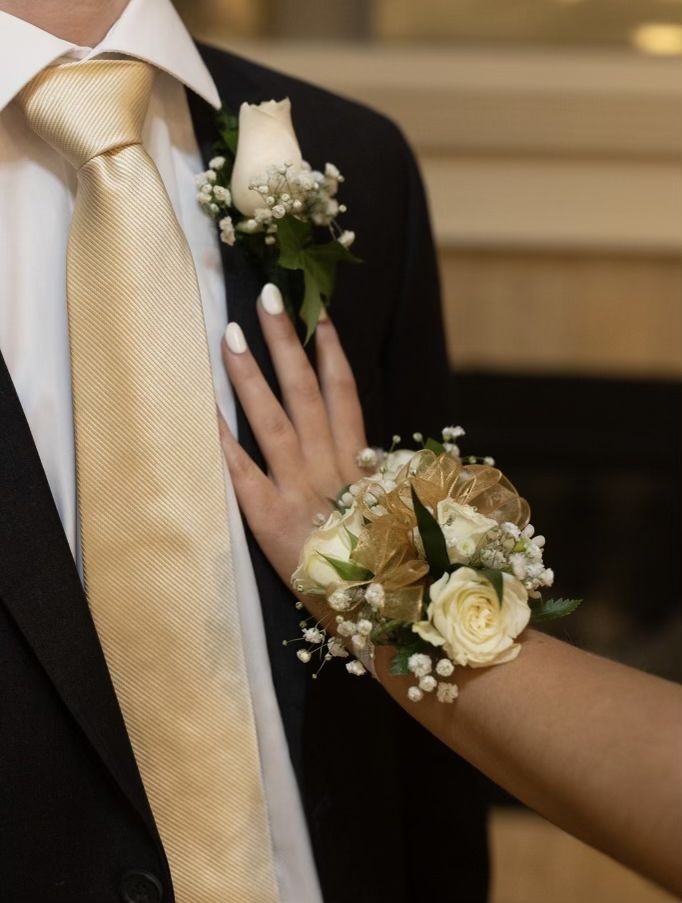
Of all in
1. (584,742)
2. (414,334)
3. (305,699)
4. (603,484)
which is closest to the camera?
(584,742)

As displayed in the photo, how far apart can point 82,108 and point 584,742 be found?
602mm

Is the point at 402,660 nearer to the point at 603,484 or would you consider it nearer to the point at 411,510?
the point at 411,510

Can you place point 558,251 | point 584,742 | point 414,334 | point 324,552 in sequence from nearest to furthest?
point 584,742
point 324,552
point 414,334
point 558,251

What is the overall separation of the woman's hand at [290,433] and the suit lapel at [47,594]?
0.56 feet

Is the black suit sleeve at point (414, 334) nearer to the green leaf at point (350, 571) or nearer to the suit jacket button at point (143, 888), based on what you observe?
the green leaf at point (350, 571)

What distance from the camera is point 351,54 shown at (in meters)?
1.76

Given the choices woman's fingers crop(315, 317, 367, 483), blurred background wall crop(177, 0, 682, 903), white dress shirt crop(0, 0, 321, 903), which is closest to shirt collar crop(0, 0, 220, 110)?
white dress shirt crop(0, 0, 321, 903)

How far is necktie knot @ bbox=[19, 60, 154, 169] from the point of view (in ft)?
2.54

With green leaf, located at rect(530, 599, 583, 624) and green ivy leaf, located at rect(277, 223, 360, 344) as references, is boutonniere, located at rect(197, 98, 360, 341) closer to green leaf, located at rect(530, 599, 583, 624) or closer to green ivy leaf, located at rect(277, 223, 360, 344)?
green ivy leaf, located at rect(277, 223, 360, 344)

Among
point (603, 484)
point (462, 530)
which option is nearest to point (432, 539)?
point (462, 530)

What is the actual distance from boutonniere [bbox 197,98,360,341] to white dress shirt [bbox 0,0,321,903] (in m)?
0.04

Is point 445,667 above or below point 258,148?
below

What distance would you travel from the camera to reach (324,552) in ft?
2.48

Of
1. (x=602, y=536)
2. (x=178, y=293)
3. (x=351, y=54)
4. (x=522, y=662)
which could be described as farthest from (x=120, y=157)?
(x=602, y=536)
